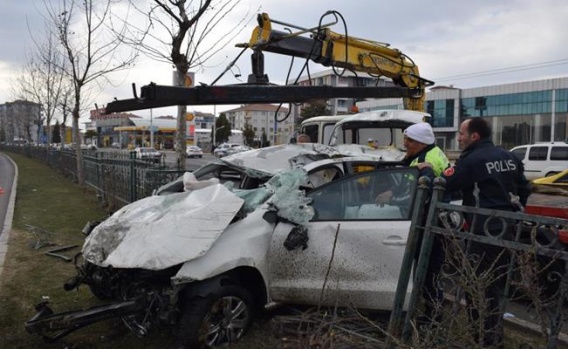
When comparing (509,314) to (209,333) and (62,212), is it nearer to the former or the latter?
(209,333)

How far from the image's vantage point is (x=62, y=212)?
1139cm

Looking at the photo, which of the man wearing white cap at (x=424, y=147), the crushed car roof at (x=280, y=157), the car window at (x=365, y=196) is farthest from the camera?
the crushed car roof at (x=280, y=157)

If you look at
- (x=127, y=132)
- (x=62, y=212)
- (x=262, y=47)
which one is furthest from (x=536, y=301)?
(x=127, y=132)

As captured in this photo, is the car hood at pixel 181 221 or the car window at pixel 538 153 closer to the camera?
the car hood at pixel 181 221

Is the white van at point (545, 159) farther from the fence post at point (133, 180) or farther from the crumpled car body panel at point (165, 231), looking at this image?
the crumpled car body panel at point (165, 231)

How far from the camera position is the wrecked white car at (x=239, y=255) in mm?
3791

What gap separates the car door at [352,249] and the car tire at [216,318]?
325 millimetres

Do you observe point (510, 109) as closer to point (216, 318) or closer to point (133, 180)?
point (133, 180)

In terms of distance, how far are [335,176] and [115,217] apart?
7.29 ft

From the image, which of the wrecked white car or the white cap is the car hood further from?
the white cap

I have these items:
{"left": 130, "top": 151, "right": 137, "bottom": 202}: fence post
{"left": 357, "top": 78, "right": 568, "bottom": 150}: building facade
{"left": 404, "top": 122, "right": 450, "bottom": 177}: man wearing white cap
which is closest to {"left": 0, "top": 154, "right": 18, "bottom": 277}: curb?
{"left": 130, "top": 151, "right": 137, "bottom": 202}: fence post

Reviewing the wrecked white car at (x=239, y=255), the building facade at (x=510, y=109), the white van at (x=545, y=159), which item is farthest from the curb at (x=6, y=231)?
the building facade at (x=510, y=109)

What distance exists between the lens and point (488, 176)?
3.57m

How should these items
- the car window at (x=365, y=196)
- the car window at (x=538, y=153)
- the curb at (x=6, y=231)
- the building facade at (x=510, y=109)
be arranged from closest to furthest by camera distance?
the car window at (x=365, y=196) → the curb at (x=6, y=231) → the car window at (x=538, y=153) → the building facade at (x=510, y=109)
